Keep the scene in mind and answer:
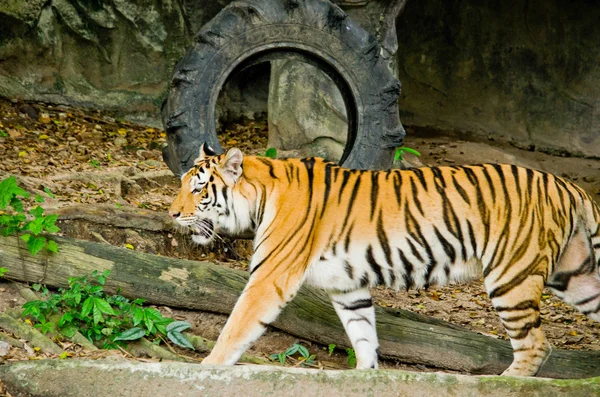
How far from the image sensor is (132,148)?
32.4ft

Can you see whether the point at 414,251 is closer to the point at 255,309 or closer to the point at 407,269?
the point at 407,269

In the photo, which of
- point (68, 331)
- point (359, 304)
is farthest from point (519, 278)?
point (68, 331)

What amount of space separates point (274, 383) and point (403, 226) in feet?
5.09

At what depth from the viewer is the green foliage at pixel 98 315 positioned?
17.0ft

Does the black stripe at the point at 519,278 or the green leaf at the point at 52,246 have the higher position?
the black stripe at the point at 519,278

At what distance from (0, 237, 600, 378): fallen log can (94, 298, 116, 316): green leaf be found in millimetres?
286

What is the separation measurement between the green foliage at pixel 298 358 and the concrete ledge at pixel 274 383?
1.56 m

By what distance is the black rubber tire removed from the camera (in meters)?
6.86

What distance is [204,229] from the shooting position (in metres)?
5.30

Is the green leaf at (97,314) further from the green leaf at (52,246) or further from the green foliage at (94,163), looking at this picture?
the green foliage at (94,163)

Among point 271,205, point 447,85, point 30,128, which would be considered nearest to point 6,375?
point 271,205

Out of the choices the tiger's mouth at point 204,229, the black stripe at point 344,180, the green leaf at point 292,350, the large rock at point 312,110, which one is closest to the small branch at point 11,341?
the tiger's mouth at point 204,229

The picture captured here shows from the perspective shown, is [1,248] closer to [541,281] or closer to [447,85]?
[541,281]

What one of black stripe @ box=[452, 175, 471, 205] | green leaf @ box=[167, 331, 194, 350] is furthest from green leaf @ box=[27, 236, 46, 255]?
black stripe @ box=[452, 175, 471, 205]
